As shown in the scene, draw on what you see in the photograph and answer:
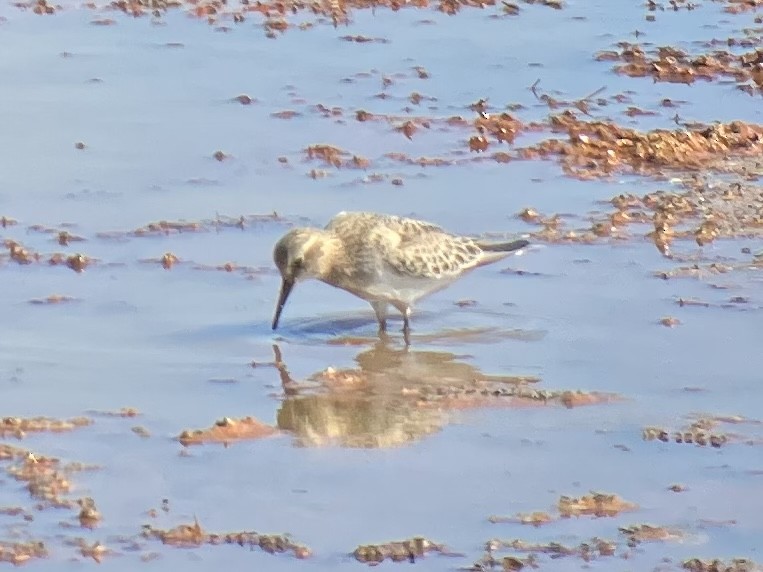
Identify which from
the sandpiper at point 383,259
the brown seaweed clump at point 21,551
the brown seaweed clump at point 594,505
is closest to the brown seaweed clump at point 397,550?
the brown seaweed clump at point 594,505

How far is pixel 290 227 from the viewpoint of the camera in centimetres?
1069

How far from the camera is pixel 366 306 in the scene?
33.3ft

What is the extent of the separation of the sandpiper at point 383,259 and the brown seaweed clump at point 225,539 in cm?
285

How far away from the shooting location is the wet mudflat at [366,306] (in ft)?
22.6

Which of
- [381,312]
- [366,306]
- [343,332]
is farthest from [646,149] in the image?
[343,332]

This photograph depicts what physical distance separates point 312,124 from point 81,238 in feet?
9.72

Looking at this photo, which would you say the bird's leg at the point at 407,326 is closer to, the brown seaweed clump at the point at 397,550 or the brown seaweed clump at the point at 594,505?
the brown seaweed clump at the point at 594,505

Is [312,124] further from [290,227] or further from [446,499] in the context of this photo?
[446,499]

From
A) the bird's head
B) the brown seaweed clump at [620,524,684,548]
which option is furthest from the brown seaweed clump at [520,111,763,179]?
the brown seaweed clump at [620,524,684,548]

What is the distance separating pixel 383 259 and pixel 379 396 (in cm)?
145

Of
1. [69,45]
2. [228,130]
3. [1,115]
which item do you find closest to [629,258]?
[228,130]

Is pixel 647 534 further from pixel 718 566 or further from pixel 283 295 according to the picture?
pixel 283 295

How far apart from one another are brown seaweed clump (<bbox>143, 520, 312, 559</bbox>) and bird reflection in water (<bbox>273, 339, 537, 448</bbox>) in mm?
1050

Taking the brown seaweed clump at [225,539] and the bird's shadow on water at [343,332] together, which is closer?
the brown seaweed clump at [225,539]
